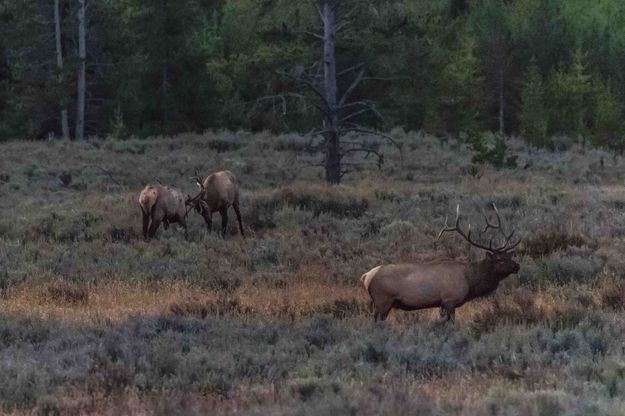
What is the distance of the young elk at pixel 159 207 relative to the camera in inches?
669

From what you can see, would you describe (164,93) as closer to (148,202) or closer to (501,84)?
(501,84)

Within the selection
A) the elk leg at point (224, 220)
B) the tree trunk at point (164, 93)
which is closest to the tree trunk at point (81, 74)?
the tree trunk at point (164, 93)

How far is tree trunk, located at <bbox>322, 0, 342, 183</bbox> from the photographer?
2269 centimetres

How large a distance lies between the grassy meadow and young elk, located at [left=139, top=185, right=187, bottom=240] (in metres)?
0.31

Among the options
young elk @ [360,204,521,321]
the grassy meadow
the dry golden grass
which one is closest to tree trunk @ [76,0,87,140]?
the grassy meadow

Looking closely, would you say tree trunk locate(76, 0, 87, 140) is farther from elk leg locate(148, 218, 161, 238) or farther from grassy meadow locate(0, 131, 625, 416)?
elk leg locate(148, 218, 161, 238)

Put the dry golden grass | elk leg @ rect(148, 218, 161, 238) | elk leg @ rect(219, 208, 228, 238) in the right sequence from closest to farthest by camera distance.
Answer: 1. the dry golden grass
2. elk leg @ rect(148, 218, 161, 238)
3. elk leg @ rect(219, 208, 228, 238)

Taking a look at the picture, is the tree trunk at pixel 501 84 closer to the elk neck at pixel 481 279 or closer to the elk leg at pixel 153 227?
the elk leg at pixel 153 227

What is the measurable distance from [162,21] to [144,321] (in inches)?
1181

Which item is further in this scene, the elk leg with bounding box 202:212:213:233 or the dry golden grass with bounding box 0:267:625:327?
the elk leg with bounding box 202:212:213:233

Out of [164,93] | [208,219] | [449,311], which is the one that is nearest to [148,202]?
[208,219]

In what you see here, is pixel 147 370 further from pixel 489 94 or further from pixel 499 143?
pixel 489 94

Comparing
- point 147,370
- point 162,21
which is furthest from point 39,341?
point 162,21

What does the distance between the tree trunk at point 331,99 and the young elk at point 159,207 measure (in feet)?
19.4
